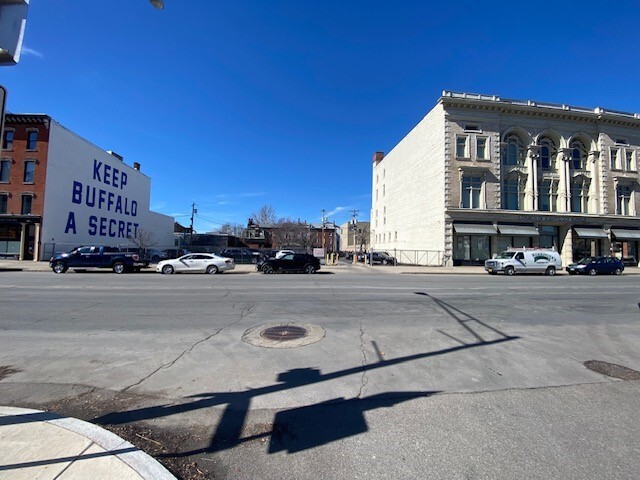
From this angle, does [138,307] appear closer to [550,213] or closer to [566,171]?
[550,213]

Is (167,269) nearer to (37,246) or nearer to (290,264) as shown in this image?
(290,264)

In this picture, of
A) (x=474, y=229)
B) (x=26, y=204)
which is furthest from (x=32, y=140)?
(x=474, y=229)

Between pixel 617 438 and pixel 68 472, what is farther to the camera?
pixel 617 438

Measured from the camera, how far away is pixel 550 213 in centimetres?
3256

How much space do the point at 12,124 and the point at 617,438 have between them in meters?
43.6

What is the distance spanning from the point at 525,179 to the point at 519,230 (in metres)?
5.72

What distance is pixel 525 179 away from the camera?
33.5m

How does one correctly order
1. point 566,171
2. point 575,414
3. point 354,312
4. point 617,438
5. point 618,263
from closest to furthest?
point 617,438, point 575,414, point 354,312, point 618,263, point 566,171

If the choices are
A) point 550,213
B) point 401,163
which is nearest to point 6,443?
point 550,213

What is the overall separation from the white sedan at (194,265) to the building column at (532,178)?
2925cm

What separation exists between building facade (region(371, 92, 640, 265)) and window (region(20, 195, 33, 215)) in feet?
125

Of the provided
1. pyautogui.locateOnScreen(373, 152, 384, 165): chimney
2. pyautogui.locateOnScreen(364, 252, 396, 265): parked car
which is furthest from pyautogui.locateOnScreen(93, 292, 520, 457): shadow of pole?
pyautogui.locateOnScreen(373, 152, 384, 165): chimney

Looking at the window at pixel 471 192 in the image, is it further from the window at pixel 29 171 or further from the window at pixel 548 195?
the window at pixel 29 171

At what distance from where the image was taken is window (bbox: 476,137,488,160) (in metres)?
32.5
